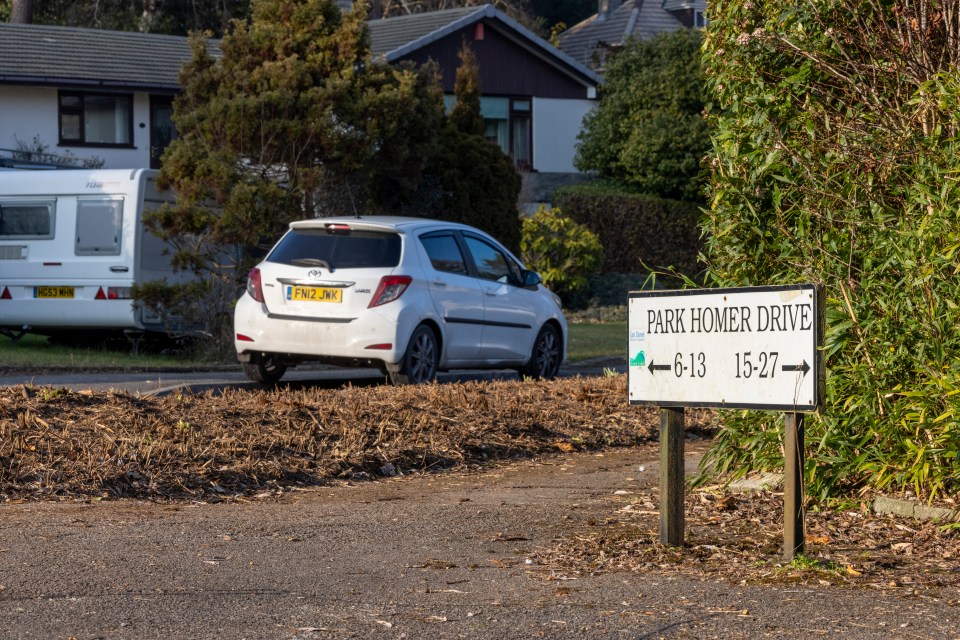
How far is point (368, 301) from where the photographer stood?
13.1m

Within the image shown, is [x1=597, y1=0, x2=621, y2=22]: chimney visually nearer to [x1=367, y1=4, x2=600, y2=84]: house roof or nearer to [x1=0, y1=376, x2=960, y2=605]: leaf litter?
[x1=367, y1=4, x2=600, y2=84]: house roof

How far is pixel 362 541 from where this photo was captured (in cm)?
643

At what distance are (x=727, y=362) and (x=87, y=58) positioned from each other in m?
28.8

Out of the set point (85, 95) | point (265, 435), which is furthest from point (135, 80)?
point (265, 435)

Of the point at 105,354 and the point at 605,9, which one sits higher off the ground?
the point at 605,9

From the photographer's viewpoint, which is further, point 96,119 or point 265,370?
point 96,119

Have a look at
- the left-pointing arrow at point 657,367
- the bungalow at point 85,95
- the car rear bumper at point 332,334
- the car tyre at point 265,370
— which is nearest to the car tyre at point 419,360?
the car rear bumper at point 332,334

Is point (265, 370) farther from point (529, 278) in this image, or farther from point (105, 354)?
point (105, 354)

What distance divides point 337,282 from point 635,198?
21785 millimetres

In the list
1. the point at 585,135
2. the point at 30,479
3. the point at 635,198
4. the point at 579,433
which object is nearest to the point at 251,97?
the point at 579,433

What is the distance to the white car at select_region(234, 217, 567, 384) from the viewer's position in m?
13.1

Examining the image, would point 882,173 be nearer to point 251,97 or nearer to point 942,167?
point 942,167

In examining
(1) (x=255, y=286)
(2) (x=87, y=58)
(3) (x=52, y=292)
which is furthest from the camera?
(2) (x=87, y=58)

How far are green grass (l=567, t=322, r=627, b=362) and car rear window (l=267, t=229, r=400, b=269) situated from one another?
14.7 ft
